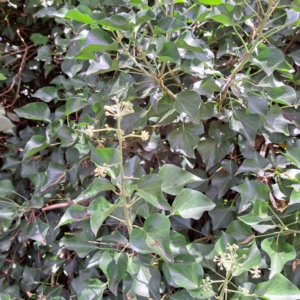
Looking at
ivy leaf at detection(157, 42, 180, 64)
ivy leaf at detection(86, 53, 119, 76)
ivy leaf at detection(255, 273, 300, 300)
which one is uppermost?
ivy leaf at detection(157, 42, 180, 64)

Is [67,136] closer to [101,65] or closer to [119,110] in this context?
[101,65]

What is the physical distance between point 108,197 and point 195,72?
0.40 m

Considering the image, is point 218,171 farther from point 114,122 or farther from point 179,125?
point 114,122

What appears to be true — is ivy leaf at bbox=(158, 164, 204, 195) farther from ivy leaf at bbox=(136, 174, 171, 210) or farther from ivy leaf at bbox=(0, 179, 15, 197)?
ivy leaf at bbox=(0, 179, 15, 197)

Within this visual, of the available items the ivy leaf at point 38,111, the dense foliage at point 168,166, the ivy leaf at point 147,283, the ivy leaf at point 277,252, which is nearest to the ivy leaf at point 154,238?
the dense foliage at point 168,166

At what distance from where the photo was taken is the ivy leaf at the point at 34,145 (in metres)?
Result: 0.86

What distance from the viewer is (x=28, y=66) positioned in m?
1.33

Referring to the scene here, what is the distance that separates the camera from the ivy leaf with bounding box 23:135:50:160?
2.83 ft

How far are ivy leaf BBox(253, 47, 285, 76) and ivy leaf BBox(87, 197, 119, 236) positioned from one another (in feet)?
1.40

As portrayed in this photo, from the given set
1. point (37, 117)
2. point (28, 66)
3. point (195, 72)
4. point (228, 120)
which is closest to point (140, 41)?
point (195, 72)

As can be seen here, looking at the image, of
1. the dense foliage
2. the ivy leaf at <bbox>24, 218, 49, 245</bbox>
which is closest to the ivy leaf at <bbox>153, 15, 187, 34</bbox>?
the dense foliage

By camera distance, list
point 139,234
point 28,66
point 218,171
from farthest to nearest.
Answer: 1. point 28,66
2. point 218,171
3. point 139,234

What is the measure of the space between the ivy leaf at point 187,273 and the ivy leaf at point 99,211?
→ 0.18 m

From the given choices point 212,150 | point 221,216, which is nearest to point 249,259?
point 221,216
